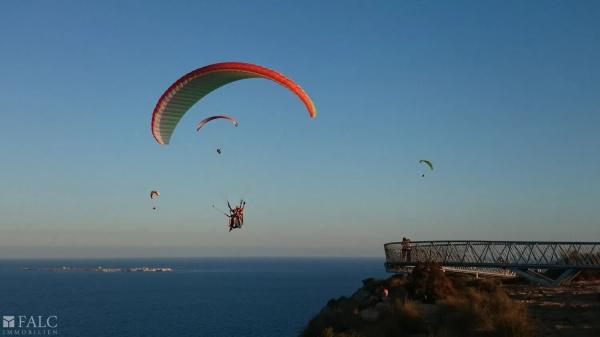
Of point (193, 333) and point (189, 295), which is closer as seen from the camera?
point (193, 333)

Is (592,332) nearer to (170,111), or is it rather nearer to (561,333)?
(561,333)

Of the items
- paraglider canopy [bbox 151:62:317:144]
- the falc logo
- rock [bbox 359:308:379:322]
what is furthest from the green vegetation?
the falc logo

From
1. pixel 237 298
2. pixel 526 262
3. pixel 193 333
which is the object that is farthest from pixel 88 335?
pixel 526 262

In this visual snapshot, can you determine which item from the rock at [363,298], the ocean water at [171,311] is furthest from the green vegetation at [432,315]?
the ocean water at [171,311]

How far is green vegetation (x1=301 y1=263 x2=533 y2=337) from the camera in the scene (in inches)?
676

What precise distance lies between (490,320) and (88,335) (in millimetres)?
69861

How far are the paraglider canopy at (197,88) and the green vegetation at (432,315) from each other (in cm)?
931

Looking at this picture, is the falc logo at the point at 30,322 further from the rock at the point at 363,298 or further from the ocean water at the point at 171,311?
the rock at the point at 363,298

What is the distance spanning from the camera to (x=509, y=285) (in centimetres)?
3400

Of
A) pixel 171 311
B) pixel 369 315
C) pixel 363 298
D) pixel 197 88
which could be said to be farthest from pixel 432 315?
pixel 171 311

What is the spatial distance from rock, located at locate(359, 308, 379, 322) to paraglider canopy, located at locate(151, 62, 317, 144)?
9460mm

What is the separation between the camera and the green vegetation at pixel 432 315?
676 inches

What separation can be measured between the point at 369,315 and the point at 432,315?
4124 millimetres

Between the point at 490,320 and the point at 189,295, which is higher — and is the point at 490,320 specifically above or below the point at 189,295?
above
